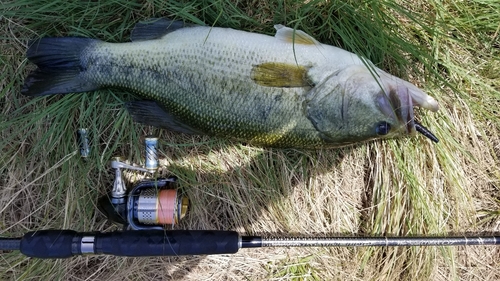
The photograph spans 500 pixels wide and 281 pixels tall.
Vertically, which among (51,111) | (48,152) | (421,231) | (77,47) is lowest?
(421,231)

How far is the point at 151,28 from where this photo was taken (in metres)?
2.19

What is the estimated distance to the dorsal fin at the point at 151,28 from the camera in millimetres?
2184

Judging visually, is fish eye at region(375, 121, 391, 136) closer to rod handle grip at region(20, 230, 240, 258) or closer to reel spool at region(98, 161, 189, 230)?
rod handle grip at region(20, 230, 240, 258)

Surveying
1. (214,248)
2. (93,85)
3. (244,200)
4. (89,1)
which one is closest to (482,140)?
(244,200)

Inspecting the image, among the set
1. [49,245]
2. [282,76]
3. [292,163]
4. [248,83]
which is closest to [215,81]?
[248,83]

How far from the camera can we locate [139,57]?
2113mm

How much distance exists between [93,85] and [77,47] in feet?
0.77

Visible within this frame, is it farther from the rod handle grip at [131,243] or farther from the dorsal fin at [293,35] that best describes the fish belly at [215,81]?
the rod handle grip at [131,243]

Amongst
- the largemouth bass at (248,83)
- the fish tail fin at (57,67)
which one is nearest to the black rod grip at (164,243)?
the largemouth bass at (248,83)

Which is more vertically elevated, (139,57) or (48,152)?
(139,57)

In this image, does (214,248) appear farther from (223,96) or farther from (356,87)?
(356,87)

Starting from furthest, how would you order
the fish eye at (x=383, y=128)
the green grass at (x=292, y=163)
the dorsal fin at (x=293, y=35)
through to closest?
the green grass at (x=292, y=163) < the dorsal fin at (x=293, y=35) < the fish eye at (x=383, y=128)

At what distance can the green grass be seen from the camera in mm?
2303

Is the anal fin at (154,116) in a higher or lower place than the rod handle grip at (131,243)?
higher
